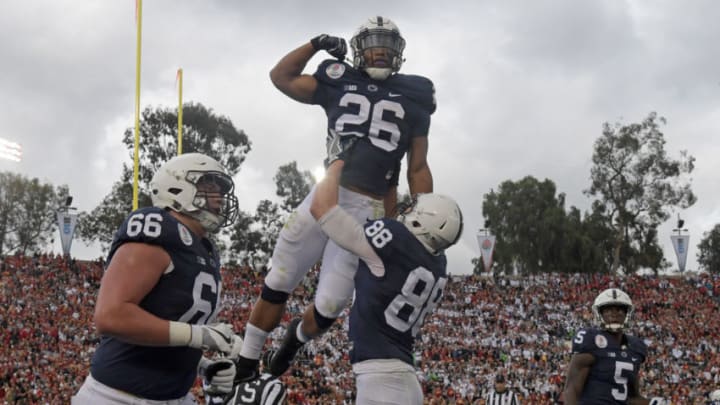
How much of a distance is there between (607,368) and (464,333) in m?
22.2

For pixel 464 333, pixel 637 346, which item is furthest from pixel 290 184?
pixel 637 346

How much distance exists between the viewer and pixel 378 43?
18.2ft

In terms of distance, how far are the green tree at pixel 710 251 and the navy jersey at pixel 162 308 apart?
63.4 meters

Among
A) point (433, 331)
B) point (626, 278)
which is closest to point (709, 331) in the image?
point (626, 278)

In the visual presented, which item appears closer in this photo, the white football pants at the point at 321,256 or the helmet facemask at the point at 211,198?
the helmet facemask at the point at 211,198

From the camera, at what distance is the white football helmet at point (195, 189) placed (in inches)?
167

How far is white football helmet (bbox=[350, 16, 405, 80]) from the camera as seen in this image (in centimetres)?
552

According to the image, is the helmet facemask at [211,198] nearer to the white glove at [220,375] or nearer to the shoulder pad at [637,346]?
the white glove at [220,375]

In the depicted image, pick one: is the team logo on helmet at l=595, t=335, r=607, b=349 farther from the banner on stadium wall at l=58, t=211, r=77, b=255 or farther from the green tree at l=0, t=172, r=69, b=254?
the green tree at l=0, t=172, r=69, b=254

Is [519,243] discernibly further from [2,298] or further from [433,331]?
[2,298]

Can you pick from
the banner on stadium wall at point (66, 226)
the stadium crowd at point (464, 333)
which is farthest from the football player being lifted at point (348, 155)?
the banner on stadium wall at point (66, 226)

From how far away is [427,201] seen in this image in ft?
15.9

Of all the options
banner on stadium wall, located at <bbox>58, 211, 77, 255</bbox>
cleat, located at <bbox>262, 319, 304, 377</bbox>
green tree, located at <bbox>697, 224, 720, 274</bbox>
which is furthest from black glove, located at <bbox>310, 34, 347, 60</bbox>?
green tree, located at <bbox>697, 224, 720, 274</bbox>

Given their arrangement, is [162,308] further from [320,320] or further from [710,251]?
[710,251]
